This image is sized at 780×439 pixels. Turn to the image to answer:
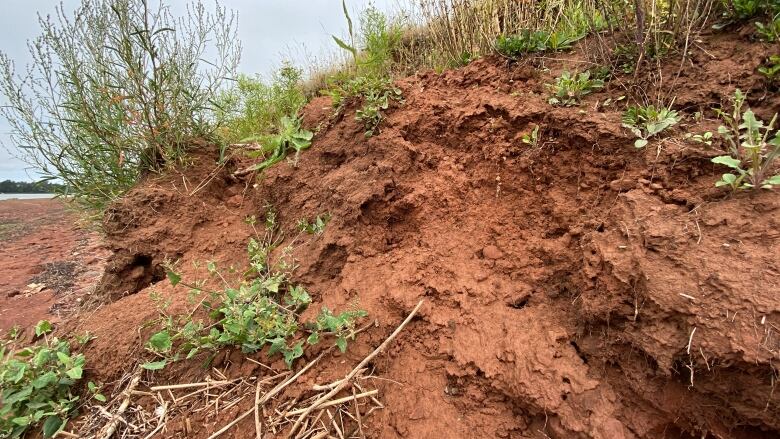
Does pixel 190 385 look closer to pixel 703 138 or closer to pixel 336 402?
pixel 336 402

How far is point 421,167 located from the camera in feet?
7.01

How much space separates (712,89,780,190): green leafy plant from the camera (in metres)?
1.29

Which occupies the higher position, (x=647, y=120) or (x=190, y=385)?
(x=647, y=120)

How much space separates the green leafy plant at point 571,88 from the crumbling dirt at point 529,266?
0.20 ft

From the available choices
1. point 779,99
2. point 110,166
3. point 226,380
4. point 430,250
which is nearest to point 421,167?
point 430,250

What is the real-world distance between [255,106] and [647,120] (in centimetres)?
372

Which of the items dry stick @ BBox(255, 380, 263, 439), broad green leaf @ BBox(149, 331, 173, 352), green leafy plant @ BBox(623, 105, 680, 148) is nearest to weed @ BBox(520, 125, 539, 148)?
green leafy plant @ BBox(623, 105, 680, 148)

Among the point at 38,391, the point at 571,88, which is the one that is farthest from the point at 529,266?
the point at 38,391

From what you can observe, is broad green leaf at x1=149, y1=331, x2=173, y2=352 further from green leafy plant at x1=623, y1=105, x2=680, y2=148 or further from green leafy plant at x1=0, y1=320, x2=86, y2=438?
green leafy plant at x1=623, y1=105, x2=680, y2=148

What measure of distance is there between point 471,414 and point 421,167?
4.05ft

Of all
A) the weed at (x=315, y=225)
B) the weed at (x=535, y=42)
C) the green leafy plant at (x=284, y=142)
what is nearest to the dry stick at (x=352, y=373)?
the weed at (x=315, y=225)

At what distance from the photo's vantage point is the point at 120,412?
1.69 m

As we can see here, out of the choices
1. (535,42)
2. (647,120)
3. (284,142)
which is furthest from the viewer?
(284,142)

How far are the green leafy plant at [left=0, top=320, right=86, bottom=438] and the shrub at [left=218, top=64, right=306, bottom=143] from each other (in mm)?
2105
